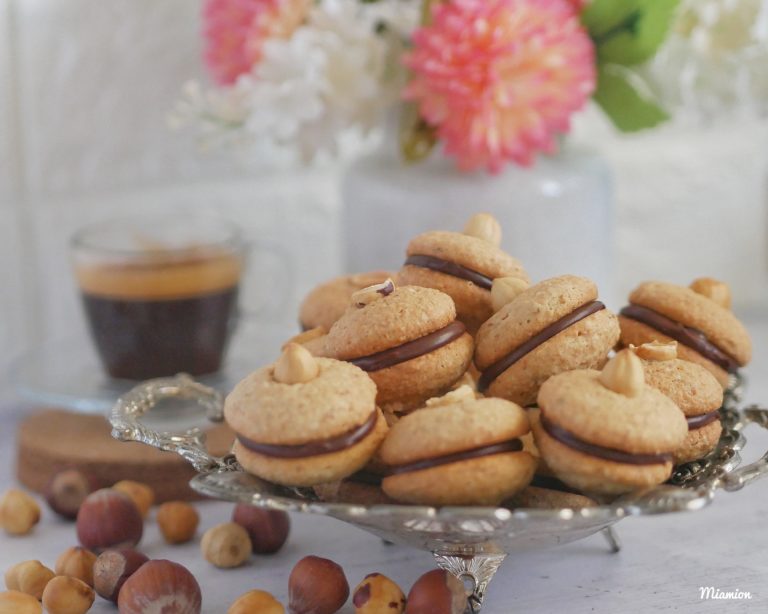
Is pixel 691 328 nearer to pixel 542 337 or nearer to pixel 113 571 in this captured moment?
pixel 542 337

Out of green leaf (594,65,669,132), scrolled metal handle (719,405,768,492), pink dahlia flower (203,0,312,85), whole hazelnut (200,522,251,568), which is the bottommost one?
whole hazelnut (200,522,251,568)

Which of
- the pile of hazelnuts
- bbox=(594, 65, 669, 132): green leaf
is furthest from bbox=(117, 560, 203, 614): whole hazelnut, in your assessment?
bbox=(594, 65, 669, 132): green leaf

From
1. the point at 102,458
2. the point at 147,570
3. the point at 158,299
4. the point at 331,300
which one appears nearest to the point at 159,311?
the point at 158,299

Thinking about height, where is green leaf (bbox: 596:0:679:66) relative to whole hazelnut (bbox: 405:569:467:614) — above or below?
above

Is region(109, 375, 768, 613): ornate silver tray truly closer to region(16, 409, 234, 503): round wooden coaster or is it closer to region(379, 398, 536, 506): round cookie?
region(379, 398, 536, 506): round cookie

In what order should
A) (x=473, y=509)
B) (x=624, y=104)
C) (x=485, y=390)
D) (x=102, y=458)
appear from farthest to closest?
(x=624, y=104), (x=102, y=458), (x=485, y=390), (x=473, y=509)

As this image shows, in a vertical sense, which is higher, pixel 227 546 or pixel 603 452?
pixel 603 452
